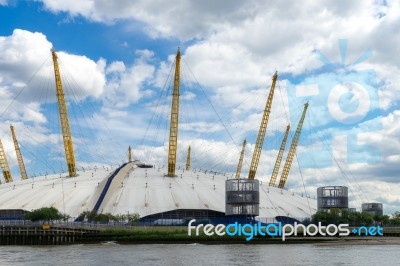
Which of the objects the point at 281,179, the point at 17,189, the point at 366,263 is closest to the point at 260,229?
the point at 366,263

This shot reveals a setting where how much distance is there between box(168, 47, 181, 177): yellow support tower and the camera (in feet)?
473

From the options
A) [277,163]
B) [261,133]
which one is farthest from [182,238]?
[277,163]

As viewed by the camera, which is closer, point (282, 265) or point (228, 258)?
point (282, 265)

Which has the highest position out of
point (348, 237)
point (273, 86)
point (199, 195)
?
point (273, 86)

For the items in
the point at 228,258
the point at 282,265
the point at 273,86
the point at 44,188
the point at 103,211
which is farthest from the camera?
the point at 273,86

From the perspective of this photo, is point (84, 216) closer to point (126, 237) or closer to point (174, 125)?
point (126, 237)

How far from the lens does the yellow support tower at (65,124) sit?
147 m

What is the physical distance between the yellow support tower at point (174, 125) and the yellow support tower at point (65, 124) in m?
25.2

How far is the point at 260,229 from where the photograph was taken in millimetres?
102875

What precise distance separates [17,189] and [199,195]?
46.3 meters

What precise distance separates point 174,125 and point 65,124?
27.3 metres

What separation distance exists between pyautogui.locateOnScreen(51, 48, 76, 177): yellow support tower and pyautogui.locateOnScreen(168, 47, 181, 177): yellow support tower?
25.2m

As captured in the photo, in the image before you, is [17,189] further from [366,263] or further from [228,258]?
[366,263]

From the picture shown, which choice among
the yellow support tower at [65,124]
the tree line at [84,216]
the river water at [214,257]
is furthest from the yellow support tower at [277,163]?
the river water at [214,257]
